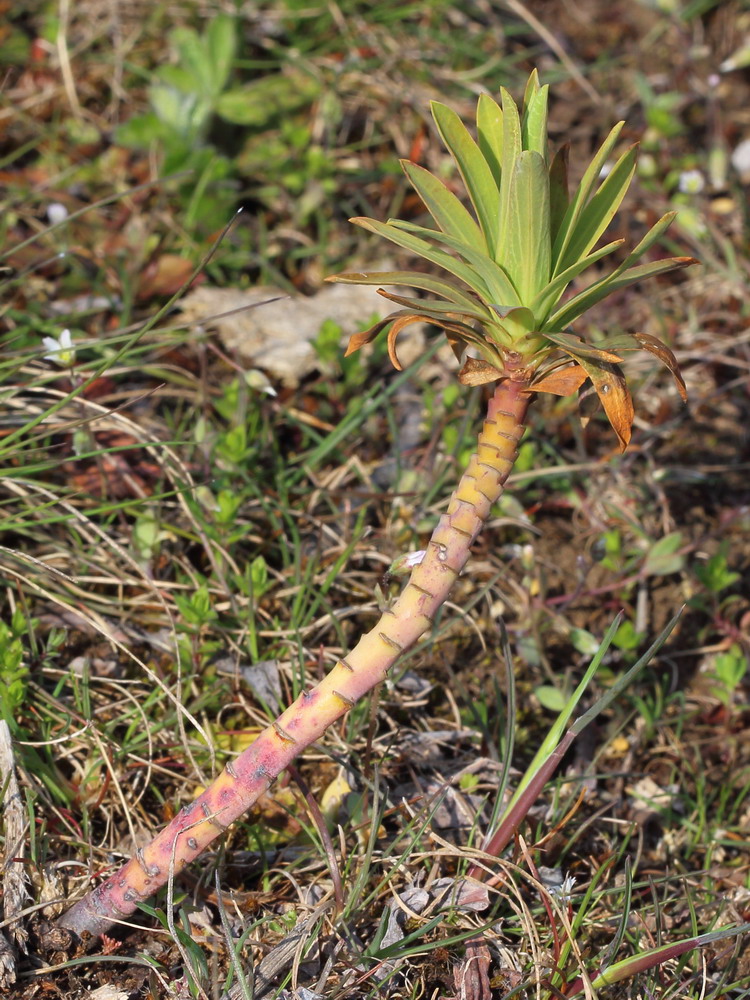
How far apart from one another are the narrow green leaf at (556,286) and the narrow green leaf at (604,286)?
0.07 ft

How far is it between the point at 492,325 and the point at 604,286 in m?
0.21

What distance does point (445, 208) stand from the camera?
170cm

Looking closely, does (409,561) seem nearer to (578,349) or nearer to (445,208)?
(578,349)

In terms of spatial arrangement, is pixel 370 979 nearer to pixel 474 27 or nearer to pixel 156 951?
pixel 156 951

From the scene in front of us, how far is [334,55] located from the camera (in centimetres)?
430

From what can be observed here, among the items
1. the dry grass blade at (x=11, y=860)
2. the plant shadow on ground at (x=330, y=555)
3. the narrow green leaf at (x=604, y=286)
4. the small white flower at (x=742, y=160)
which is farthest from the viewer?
the small white flower at (x=742, y=160)

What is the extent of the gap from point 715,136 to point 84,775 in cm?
398

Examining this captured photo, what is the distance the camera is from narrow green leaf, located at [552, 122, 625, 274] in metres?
1.59

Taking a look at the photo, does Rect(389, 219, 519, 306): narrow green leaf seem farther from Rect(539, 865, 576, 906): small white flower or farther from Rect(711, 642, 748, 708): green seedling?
Rect(711, 642, 748, 708): green seedling

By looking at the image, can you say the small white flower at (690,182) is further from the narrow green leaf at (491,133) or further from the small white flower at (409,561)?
the small white flower at (409,561)

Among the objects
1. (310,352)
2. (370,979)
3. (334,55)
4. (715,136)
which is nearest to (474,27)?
(334,55)

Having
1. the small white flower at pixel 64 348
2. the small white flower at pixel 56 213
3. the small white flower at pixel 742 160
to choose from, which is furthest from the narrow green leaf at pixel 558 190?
the small white flower at pixel 742 160

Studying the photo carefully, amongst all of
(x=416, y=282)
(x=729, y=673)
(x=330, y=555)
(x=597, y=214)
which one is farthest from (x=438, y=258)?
(x=729, y=673)

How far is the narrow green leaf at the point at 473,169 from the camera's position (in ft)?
5.44
